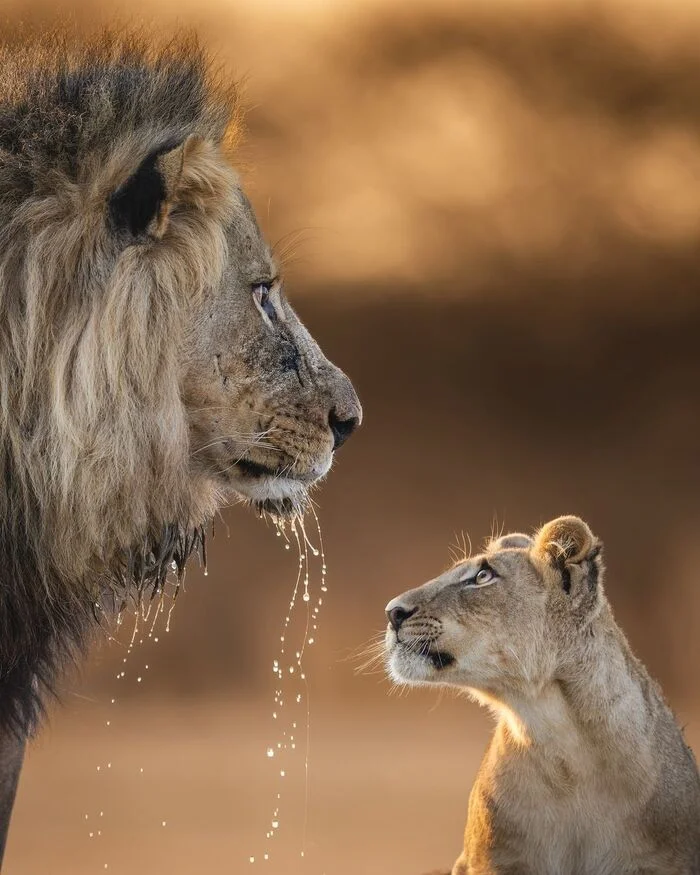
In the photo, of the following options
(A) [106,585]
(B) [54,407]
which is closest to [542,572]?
(A) [106,585]

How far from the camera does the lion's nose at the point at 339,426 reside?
8.84ft

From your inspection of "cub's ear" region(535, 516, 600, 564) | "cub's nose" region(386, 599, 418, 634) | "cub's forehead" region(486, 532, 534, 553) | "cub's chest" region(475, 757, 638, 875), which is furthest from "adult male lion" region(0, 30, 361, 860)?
"cub's chest" region(475, 757, 638, 875)

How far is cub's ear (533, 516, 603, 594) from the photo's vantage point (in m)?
3.16

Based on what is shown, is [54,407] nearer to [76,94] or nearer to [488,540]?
[76,94]

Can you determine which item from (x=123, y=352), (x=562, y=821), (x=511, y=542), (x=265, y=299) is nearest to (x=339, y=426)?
(x=265, y=299)

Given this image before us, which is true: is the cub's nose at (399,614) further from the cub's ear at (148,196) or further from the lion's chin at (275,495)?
the cub's ear at (148,196)

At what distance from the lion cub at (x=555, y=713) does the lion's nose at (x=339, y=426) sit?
607 millimetres

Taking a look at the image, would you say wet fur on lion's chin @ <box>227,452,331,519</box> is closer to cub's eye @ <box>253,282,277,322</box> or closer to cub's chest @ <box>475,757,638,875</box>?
cub's eye @ <box>253,282,277,322</box>

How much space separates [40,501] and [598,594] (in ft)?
5.01

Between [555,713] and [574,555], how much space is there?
1.36 feet

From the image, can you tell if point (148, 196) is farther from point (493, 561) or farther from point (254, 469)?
point (493, 561)

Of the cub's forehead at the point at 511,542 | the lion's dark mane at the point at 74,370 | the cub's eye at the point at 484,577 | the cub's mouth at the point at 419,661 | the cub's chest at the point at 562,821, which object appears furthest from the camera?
the cub's forehead at the point at 511,542

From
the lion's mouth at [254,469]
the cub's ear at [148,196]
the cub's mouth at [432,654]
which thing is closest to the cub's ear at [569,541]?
the cub's mouth at [432,654]

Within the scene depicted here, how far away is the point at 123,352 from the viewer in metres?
2.38
